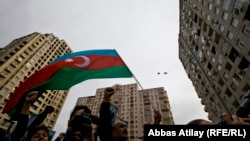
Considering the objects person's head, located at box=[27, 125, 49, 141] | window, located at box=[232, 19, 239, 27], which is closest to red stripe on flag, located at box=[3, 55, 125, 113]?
person's head, located at box=[27, 125, 49, 141]

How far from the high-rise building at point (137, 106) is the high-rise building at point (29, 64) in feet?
61.0

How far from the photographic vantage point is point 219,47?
2289 centimetres

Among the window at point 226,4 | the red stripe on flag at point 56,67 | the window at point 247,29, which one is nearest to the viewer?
the red stripe on flag at point 56,67

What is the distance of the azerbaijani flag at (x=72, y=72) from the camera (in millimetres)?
5051

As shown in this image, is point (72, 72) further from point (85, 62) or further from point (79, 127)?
point (79, 127)

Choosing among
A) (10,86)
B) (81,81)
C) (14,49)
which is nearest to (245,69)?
(81,81)

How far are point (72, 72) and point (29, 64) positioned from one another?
47.3 meters

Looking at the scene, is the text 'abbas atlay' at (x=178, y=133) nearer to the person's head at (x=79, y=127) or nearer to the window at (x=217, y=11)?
the person's head at (x=79, y=127)

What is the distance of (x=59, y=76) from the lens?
5.32 m

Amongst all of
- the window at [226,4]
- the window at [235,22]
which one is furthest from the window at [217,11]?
the window at [235,22]

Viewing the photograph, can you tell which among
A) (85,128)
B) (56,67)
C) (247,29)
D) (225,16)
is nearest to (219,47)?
(225,16)

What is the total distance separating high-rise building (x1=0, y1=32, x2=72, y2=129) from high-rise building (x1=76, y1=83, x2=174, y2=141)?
61.0 ft

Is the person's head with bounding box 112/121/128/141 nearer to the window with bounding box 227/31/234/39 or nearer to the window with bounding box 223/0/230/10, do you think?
the window with bounding box 227/31/234/39

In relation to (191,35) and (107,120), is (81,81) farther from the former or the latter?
(191,35)
